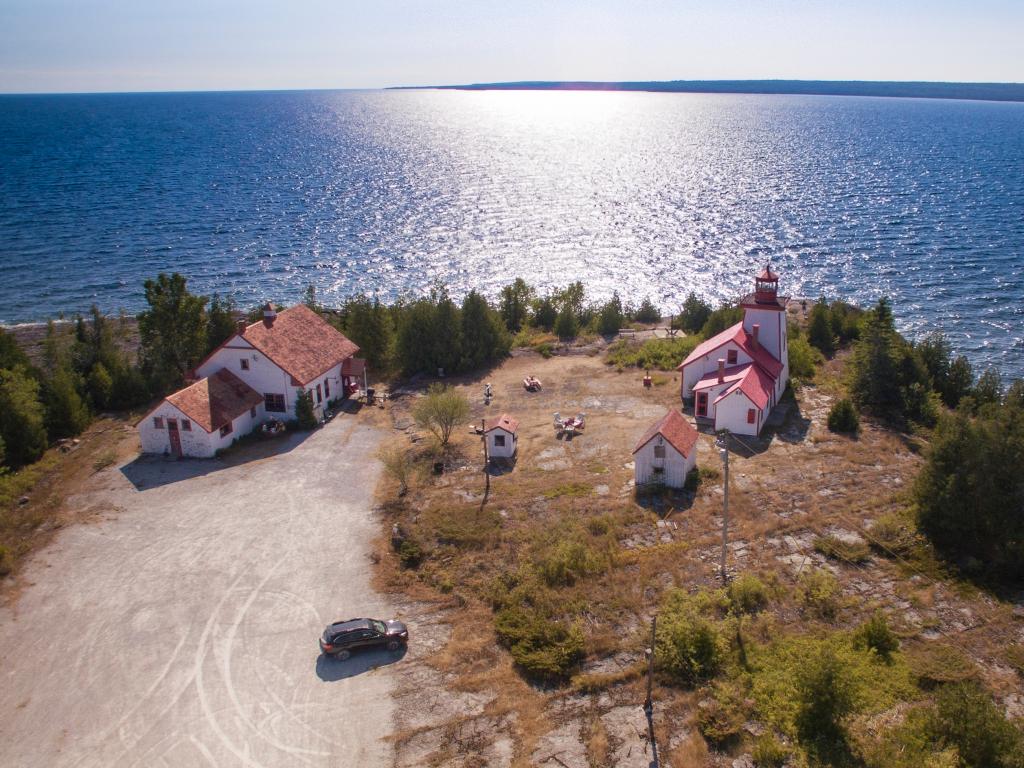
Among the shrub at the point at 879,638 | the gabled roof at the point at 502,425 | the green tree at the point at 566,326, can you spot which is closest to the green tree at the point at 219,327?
the gabled roof at the point at 502,425

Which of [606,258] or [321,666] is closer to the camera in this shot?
[321,666]

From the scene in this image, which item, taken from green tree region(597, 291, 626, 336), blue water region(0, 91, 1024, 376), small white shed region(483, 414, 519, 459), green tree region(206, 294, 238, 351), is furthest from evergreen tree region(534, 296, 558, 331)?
small white shed region(483, 414, 519, 459)

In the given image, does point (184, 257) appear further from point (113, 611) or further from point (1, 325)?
point (113, 611)

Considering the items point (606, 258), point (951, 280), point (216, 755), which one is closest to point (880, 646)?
point (216, 755)

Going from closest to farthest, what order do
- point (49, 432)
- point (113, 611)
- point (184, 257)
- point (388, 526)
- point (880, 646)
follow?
point (880, 646)
point (113, 611)
point (388, 526)
point (49, 432)
point (184, 257)

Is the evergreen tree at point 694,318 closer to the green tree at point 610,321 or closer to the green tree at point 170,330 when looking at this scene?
the green tree at point 610,321
